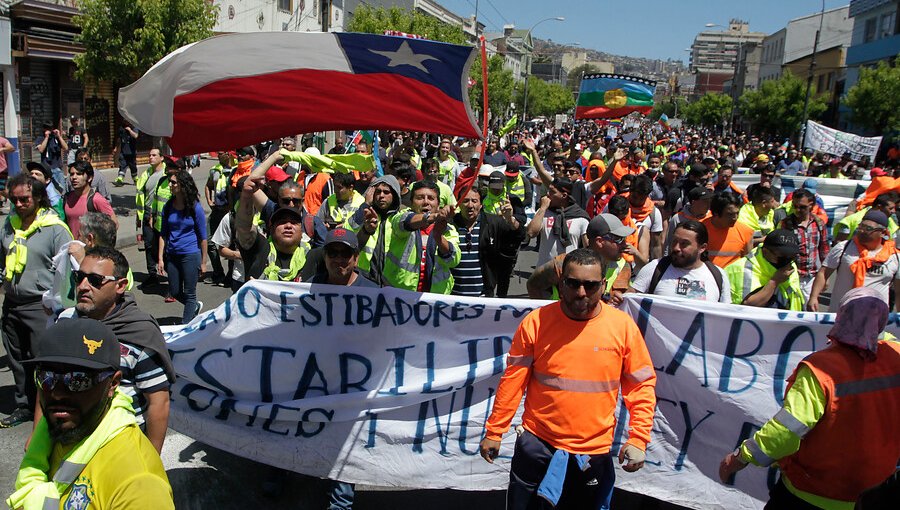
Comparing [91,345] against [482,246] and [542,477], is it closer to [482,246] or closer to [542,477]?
[542,477]

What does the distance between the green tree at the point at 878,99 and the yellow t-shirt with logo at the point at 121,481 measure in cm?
3338

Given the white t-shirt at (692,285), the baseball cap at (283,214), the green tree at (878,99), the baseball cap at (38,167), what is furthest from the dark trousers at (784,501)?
the green tree at (878,99)

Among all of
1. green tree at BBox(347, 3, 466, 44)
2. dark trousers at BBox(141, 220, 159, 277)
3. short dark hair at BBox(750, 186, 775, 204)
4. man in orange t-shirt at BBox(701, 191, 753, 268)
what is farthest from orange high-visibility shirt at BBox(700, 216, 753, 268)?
green tree at BBox(347, 3, 466, 44)

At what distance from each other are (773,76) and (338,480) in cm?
8405

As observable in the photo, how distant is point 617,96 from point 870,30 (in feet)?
111

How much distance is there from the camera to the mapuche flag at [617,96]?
20.7m

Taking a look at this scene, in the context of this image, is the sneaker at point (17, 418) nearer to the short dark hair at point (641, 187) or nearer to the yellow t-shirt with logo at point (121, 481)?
the yellow t-shirt with logo at point (121, 481)

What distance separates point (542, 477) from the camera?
3531 millimetres

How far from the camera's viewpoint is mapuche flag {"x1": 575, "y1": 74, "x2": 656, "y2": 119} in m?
20.7

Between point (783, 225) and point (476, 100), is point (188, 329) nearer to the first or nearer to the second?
point (783, 225)

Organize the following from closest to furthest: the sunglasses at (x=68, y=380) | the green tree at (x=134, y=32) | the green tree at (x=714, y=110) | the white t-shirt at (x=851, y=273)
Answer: the sunglasses at (x=68, y=380)
the white t-shirt at (x=851, y=273)
the green tree at (x=134, y=32)
the green tree at (x=714, y=110)

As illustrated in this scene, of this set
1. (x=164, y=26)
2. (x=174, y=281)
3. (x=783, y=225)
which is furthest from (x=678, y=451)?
(x=164, y=26)

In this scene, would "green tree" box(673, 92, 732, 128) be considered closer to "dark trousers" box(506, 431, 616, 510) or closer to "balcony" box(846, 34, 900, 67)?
"balcony" box(846, 34, 900, 67)

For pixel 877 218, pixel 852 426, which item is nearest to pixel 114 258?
pixel 852 426
